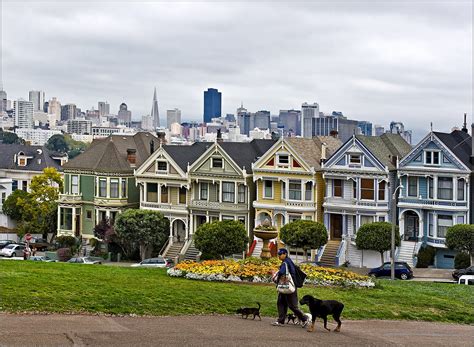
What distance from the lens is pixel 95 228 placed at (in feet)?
204

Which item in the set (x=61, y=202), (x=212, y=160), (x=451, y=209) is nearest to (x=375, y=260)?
(x=451, y=209)

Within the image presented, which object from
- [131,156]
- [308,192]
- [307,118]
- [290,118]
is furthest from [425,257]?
[290,118]

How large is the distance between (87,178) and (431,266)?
2733 centimetres

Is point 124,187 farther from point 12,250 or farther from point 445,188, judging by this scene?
point 445,188

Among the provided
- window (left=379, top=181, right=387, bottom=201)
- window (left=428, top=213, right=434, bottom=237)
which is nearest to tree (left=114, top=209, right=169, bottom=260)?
window (left=379, top=181, right=387, bottom=201)

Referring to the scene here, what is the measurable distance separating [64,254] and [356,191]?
2081 centimetres

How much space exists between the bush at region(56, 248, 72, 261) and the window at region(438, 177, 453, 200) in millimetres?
25646

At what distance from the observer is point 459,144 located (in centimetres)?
5466

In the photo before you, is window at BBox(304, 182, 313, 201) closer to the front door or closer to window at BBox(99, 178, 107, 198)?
the front door

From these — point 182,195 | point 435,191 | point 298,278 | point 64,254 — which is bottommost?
point 64,254

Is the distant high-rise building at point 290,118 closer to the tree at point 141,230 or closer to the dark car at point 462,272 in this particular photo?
the tree at point 141,230

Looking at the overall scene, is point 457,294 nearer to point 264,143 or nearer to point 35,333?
point 35,333

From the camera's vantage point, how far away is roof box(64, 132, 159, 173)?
64312 mm

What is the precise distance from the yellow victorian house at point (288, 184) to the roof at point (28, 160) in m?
32.1
